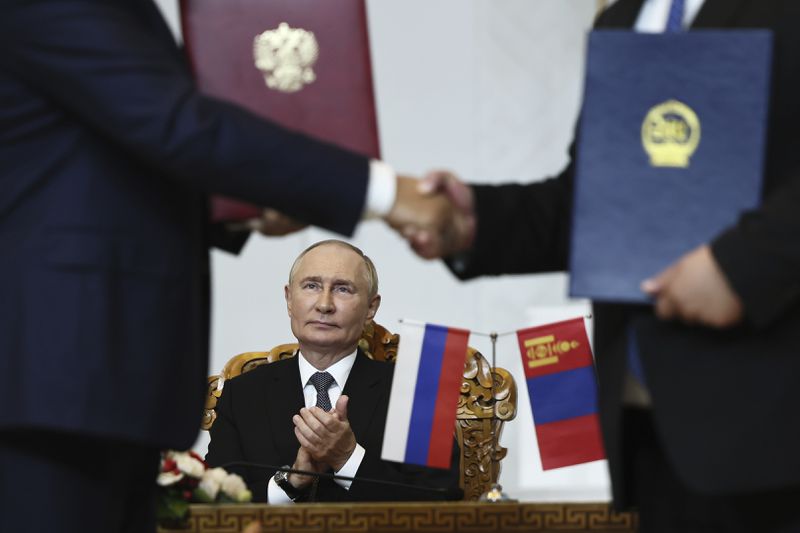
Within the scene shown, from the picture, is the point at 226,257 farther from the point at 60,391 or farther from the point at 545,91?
the point at 60,391

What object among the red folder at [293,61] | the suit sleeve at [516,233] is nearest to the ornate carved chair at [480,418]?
the suit sleeve at [516,233]

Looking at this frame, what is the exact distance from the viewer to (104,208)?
1.77 metres

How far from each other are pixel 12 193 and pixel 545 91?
5.04 meters

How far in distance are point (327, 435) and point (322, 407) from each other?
1.65 ft

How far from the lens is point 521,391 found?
252 inches

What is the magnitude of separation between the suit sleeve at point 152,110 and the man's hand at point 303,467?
235cm

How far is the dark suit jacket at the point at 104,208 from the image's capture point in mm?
1742

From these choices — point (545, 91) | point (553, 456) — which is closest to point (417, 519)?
point (553, 456)

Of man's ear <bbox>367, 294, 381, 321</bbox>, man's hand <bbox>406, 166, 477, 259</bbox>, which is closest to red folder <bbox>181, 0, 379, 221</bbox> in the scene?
man's hand <bbox>406, 166, 477, 259</bbox>

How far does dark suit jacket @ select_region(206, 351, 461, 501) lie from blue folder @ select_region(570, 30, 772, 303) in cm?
242

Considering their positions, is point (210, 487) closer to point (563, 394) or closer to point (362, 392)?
point (362, 392)

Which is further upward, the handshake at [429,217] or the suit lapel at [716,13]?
the suit lapel at [716,13]

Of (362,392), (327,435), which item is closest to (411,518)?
(327,435)

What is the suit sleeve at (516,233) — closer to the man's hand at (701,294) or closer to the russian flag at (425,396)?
the man's hand at (701,294)
